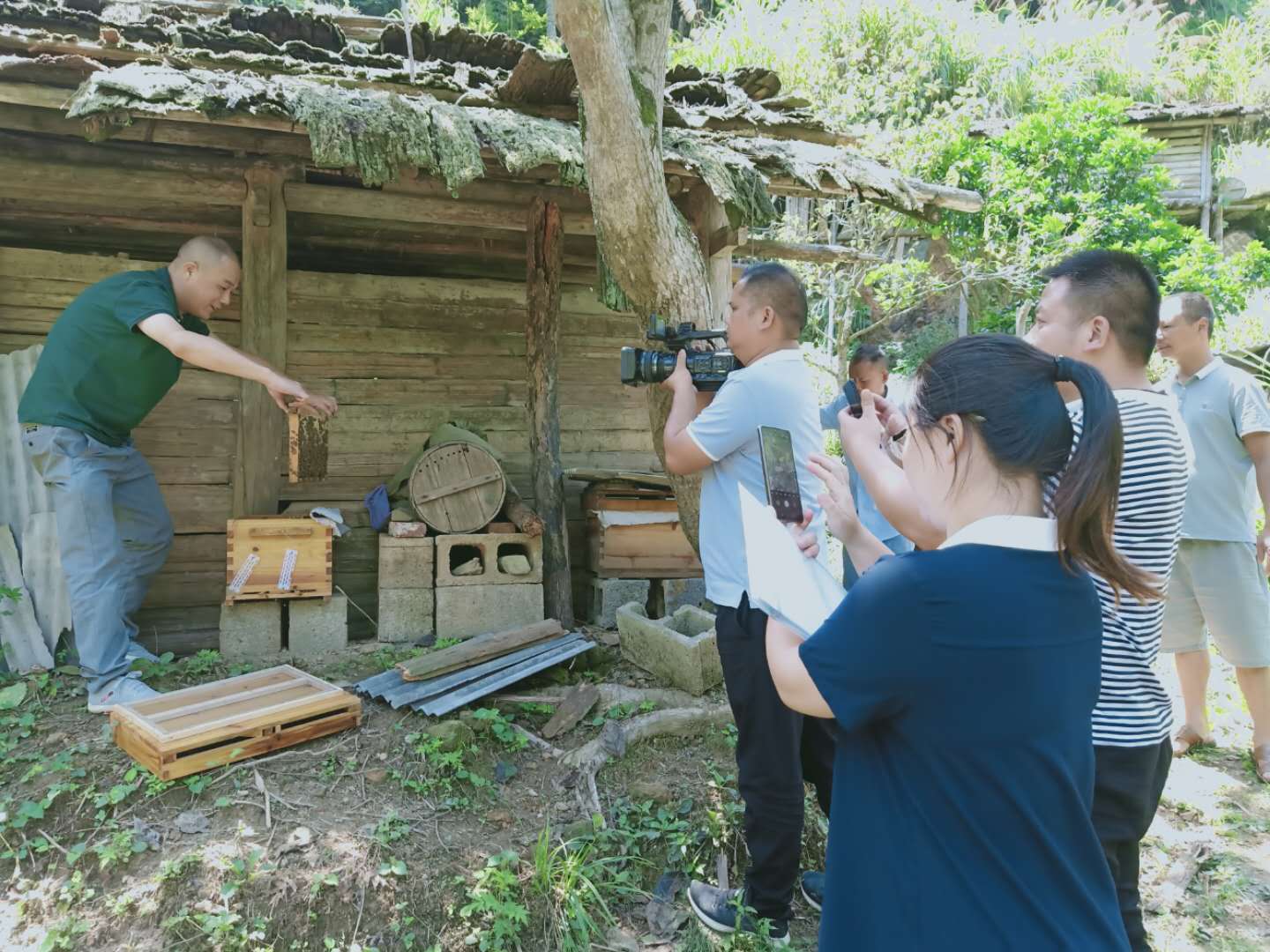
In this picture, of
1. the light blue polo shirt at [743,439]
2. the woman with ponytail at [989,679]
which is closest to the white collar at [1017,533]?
the woman with ponytail at [989,679]

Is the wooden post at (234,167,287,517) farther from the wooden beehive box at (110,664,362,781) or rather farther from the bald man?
the wooden beehive box at (110,664,362,781)

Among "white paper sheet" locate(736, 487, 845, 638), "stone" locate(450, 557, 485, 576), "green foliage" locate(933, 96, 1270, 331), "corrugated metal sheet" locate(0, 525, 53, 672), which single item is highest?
"green foliage" locate(933, 96, 1270, 331)

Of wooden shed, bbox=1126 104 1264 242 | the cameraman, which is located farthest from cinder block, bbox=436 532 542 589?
wooden shed, bbox=1126 104 1264 242

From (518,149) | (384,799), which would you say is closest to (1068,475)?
(384,799)

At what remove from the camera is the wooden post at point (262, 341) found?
17.3ft

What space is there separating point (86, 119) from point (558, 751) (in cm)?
374

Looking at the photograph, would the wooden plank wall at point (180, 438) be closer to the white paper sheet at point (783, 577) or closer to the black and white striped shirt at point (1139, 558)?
the white paper sheet at point (783, 577)

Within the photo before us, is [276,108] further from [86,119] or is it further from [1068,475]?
[1068,475]

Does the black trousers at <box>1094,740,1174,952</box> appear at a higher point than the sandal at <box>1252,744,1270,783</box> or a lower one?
higher

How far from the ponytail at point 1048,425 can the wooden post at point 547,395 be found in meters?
4.63

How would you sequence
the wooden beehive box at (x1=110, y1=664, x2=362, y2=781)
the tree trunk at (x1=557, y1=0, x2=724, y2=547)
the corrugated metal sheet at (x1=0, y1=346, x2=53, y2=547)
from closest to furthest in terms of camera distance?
the tree trunk at (x1=557, y1=0, x2=724, y2=547)
the wooden beehive box at (x1=110, y1=664, x2=362, y2=781)
the corrugated metal sheet at (x1=0, y1=346, x2=53, y2=547)

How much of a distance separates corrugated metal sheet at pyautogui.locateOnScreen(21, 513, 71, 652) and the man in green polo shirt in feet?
19.8

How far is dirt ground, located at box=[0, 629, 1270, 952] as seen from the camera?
2.74 meters

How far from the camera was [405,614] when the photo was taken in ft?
17.5
